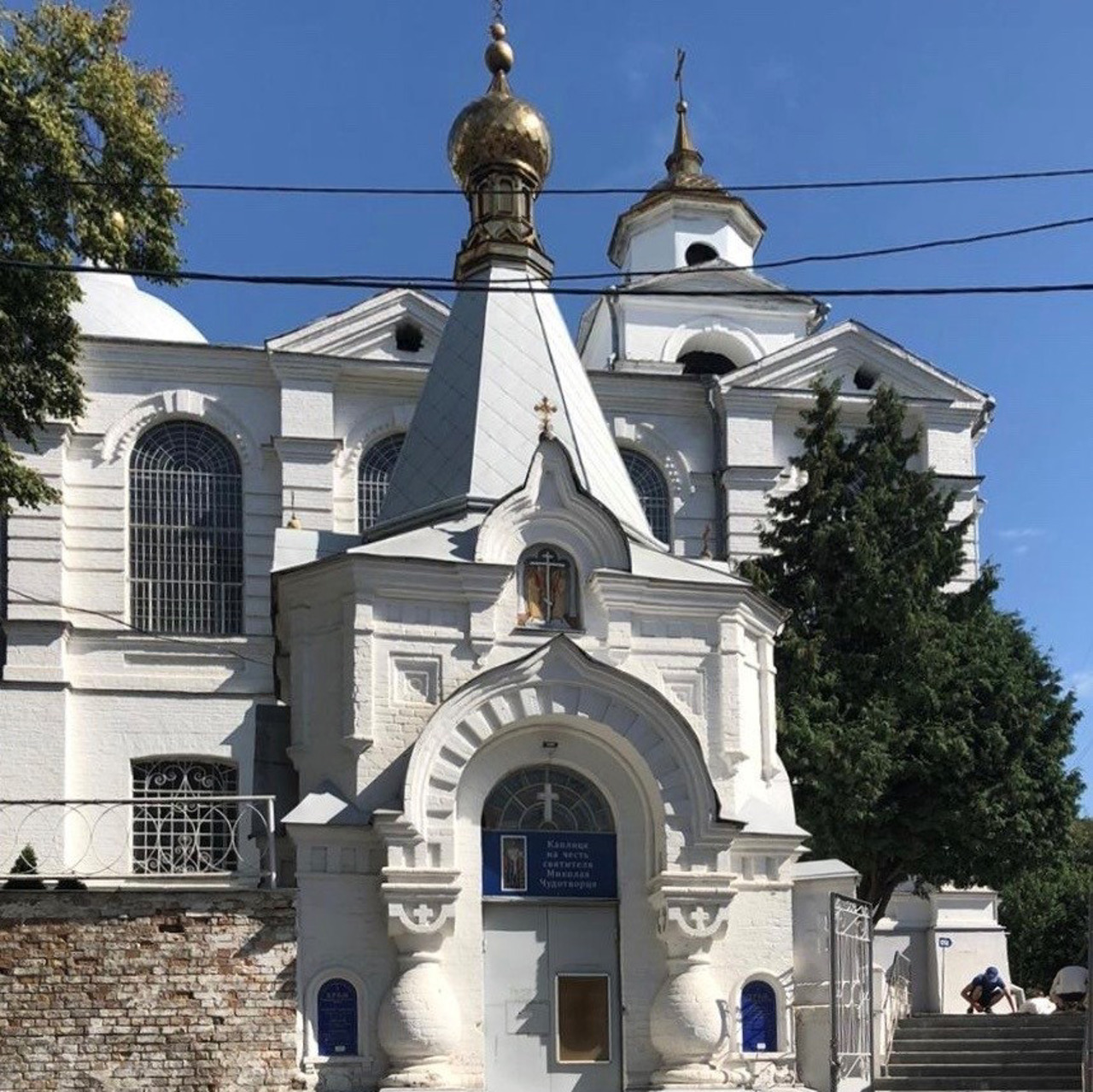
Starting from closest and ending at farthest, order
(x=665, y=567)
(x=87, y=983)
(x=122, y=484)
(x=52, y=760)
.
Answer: (x=87, y=983), (x=665, y=567), (x=52, y=760), (x=122, y=484)

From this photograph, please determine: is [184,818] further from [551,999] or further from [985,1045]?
[985,1045]

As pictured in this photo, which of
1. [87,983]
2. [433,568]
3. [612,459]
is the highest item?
[612,459]

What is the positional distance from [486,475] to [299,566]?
2099 millimetres

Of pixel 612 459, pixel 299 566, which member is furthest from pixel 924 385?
pixel 299 566

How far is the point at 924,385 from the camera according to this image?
97.6 feet

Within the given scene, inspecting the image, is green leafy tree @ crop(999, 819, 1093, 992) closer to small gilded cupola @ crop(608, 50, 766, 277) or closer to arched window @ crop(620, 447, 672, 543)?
arched window @ crop(620, 447, 672, 543)

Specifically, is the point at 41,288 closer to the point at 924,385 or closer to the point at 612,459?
the point at 612,459

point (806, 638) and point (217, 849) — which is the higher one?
point (806, 638)

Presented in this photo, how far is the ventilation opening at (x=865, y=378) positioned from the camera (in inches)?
1172

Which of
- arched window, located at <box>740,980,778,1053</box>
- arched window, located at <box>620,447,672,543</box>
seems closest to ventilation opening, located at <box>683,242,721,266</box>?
arched window, located at <box>620,447,672,543</box>

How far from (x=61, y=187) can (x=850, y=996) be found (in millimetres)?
10072

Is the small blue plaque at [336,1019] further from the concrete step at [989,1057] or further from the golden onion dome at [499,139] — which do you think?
the golden onion dome at [499,139]

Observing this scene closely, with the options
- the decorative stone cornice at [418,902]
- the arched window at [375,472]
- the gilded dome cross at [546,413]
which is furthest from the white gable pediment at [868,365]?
the decorative stone cornice at [418,902]

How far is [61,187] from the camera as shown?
16969mm
